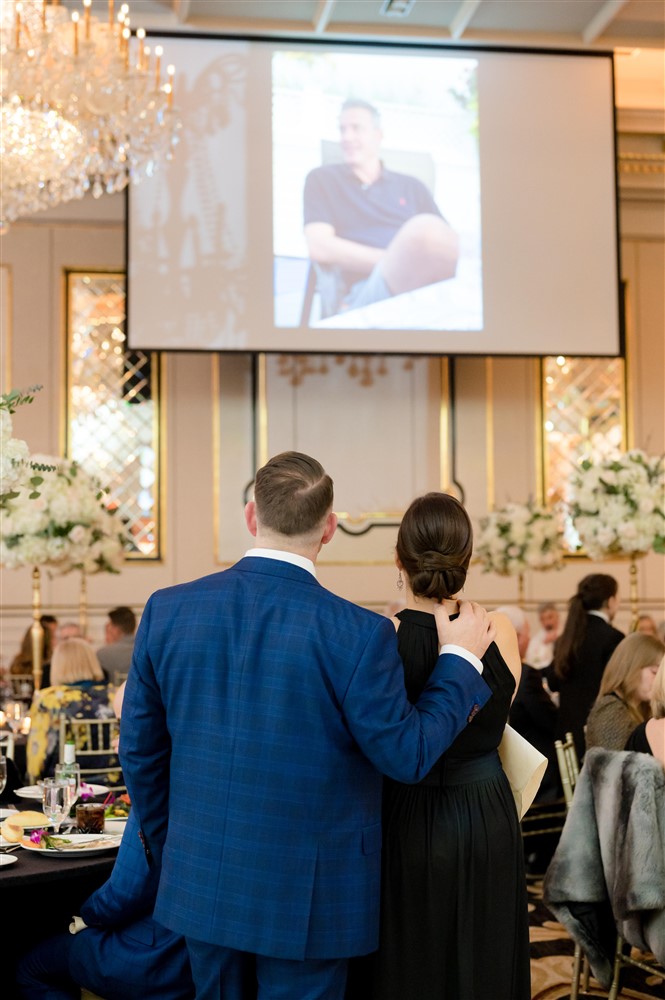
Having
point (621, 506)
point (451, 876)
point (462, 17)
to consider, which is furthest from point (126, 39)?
point (451, 876)

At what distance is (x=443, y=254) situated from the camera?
904 centimetres

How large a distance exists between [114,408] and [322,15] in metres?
3.65

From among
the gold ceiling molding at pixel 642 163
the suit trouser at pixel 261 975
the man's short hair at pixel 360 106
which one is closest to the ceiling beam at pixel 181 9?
the man's short hair at pixel 360 106

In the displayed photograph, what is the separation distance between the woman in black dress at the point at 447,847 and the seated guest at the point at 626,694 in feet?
6.28

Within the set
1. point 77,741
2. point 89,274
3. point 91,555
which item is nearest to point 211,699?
point 77,741

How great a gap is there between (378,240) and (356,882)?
7.30 m

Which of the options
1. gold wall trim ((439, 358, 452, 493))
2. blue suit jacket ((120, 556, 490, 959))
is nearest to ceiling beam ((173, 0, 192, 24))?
gold wall trim ((439, 358, 452, 493))

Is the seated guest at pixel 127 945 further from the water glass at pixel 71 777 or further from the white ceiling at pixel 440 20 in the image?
the white ceiling at pixel 440 20

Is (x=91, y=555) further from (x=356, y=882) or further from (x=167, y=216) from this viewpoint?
(x=356, y=882)

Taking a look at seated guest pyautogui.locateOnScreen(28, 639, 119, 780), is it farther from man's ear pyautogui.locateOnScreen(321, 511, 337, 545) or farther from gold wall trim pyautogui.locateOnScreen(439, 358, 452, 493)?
gold wall trim pyautogui.locateOnScreen(439, 358, 452, 493)

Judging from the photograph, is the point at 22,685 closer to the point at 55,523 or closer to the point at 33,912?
the point at 55,523

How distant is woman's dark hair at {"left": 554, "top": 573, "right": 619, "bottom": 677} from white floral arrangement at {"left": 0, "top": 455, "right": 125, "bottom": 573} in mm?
2597

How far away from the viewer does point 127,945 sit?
9.19ft

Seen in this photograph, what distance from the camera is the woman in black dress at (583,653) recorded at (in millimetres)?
5703
